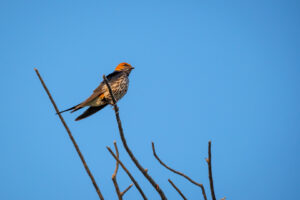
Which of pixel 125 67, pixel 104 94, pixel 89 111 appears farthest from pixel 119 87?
pixel 125 67

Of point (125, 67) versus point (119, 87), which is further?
point (125, 67)

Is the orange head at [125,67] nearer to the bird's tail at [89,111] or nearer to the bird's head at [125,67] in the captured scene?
the bird's head at [125,67]

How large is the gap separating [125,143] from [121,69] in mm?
4937

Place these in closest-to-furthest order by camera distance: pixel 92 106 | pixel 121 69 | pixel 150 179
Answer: pixel 150 179 < pixel 92 106 < pixel 121 69

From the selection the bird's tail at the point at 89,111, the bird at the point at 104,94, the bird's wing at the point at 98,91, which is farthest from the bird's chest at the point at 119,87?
the bird's tail at the point at 89,111

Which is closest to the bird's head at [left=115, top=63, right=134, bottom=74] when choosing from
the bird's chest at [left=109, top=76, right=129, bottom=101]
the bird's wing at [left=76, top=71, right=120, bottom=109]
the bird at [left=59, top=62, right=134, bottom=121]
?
the bird at [left=59, top=62, right=134, bottom=121]

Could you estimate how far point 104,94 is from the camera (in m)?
6.74

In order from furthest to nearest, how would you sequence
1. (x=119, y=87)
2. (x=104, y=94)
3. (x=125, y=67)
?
(x=125, y=67) → (x=119, y=87) → (x=104, y=94)

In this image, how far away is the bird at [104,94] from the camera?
6557mm

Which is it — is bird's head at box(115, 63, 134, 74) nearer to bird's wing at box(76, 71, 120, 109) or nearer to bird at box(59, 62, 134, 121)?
bird at box(59, 62, 134, 121)

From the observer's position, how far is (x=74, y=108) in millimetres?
6324

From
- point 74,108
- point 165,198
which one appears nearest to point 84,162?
point 165,198

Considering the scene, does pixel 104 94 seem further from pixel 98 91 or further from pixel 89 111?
pixel 89 111

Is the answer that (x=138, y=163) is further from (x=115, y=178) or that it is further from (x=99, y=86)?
(x=99, y=86)
